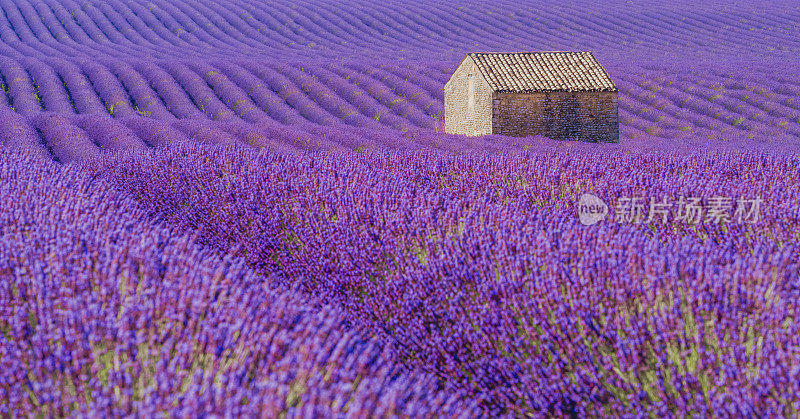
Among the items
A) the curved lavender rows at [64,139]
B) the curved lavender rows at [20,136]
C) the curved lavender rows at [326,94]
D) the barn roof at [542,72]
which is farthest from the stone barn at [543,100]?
the curved lavender rows at [20,136]

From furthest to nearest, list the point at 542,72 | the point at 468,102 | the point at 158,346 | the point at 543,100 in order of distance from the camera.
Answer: the point at 468,102 → the point at 542,72 → the point at 543,100 → the point at 158,346

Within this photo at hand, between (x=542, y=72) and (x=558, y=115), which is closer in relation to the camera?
(x=558, y=115)

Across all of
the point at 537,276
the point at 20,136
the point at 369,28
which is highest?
the point at 369,28

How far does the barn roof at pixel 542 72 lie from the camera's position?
11.0m

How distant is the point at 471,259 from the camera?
267 cm

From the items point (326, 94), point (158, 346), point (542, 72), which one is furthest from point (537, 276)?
point (326, 94)

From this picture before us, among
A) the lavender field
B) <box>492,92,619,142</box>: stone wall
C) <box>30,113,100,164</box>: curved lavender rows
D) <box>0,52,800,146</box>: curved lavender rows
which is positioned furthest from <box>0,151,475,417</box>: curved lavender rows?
<box>0,52,800,146</box>: curved lavender rows

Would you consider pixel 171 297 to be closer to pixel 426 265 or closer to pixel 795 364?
pixel 426 265

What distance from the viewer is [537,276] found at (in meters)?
2.40

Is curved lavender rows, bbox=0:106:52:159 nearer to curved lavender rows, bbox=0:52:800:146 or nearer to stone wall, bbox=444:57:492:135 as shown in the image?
curved lavender rows, bbox=0:52:800:146

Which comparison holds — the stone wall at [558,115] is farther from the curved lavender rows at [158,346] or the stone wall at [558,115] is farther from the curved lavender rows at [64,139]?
the curved lavender rows at [158,346]

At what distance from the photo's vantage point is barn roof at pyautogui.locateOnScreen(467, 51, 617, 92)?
432 inches

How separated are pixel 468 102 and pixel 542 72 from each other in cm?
140

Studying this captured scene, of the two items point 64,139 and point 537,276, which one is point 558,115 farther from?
point 537,276
